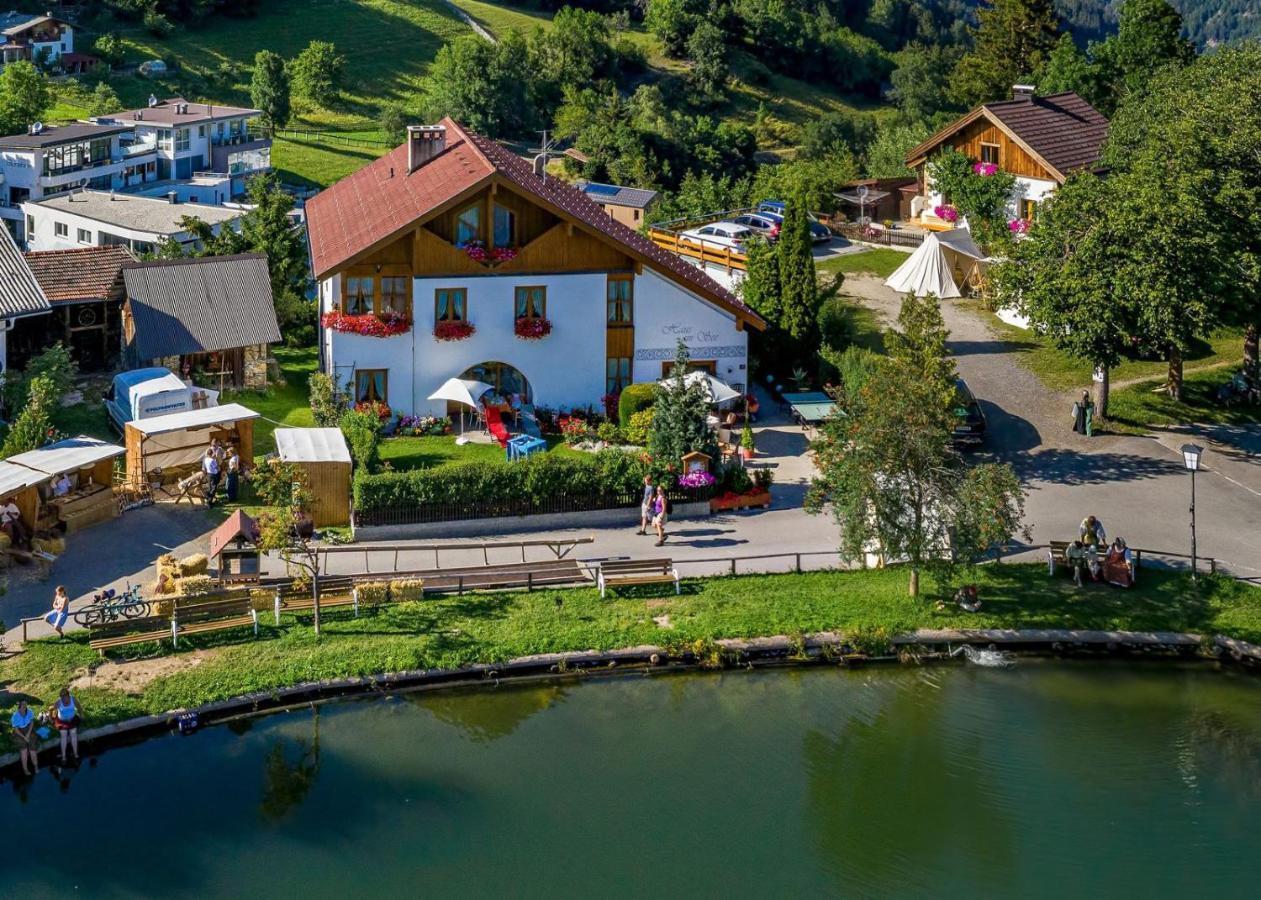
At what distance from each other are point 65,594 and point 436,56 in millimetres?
91933

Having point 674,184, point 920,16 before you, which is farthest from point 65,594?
point 920,16

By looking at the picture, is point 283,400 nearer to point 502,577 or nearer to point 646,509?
point 646,509

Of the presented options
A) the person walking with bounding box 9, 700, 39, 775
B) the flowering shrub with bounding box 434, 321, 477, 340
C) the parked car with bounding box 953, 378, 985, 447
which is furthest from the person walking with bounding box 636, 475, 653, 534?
the person walking with bounding box 9, 700, 39, 775

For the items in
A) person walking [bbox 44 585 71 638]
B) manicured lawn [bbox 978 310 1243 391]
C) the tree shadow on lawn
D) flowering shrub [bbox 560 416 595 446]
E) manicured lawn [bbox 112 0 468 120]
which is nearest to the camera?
person walking [bbox 44 585 71 638]

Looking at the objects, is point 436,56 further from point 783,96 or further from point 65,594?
point 65,594

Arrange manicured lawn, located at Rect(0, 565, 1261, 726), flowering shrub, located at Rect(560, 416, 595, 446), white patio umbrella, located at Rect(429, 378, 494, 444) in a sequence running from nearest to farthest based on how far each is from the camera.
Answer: manicured lawn, located at Rect(0, 565, 1261, 726) → white patio umbrella, located at Rect(429, 378, 494, 444) → flowering shrub, located at Rect(560, 416, 595, 446)

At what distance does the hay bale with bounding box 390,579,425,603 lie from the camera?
34938 mm

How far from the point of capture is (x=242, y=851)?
1103 inches

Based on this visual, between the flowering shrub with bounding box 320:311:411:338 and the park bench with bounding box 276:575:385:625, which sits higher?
the flowering shrub with bounding box 320:311:411:338

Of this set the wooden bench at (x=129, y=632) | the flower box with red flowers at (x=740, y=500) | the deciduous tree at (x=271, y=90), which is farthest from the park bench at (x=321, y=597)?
the deciduous tree at (x=271, y=90)

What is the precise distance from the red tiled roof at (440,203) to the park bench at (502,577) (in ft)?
36.8

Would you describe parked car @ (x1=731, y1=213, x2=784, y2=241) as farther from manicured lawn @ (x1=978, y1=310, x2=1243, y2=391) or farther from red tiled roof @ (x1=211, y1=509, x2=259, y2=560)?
red tiled roof @ (x1=211, y1=509, x2=259, y2=560)

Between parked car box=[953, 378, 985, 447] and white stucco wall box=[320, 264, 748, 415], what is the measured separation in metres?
6.15

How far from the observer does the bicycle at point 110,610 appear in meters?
33.0
